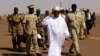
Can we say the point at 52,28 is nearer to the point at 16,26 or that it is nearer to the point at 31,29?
the point at 31,29

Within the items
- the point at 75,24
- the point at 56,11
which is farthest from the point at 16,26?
the point at 56,11

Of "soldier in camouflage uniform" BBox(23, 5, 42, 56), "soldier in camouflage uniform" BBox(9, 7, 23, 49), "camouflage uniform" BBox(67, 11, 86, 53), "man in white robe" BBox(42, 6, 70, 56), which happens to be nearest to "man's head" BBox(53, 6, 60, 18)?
"man in white robe" BBox(42, 6, 70, 56)

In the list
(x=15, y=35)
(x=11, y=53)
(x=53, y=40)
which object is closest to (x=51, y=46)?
(x=53, y=40)

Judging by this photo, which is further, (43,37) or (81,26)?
(43,37)

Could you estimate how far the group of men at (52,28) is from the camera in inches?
415

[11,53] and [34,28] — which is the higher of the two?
[34,28]

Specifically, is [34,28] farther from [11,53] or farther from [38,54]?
[11,53]

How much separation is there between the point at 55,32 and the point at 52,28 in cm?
13

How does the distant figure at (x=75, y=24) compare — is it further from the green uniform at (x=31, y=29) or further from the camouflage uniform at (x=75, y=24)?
the green uniform at (x=31, y=29)

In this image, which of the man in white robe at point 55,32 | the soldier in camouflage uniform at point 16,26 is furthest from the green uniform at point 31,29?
the man in white robe at point 55,32

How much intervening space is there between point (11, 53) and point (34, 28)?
2.44 meters

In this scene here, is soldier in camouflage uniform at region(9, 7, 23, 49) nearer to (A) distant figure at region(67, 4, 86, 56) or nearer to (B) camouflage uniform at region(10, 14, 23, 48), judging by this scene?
(B) camouflage uniform at region(10, 14, 23, 48)

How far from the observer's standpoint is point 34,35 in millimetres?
15656

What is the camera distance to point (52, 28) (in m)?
10.6
